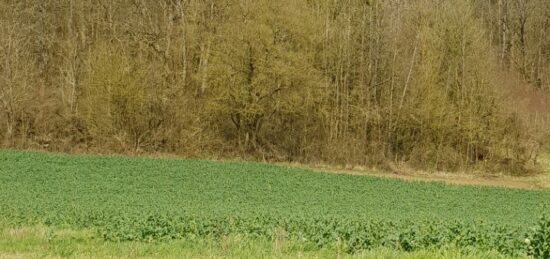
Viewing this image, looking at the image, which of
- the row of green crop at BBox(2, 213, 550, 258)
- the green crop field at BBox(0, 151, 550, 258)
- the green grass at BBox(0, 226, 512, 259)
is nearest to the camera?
the green grass at BBox(0, 226, 512, 259)

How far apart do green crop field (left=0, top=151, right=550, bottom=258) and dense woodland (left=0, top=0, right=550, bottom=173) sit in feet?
24.7

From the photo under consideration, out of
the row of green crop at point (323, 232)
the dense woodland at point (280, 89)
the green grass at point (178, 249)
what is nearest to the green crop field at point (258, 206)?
the row of green crop at point (323, 232)

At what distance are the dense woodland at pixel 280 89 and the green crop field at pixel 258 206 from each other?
7536 mm

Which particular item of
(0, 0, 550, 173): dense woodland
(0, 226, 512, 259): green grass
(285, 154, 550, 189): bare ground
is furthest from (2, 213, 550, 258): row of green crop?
(0, 0, 550, 173): dense woodland

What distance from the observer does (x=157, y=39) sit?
43438 millimetres

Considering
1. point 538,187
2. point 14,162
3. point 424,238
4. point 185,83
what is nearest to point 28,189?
point 14,162

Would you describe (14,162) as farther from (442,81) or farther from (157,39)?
(442,81)

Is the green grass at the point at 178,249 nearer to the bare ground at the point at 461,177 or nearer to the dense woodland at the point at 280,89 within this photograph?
the bare ground at the point at 461,177

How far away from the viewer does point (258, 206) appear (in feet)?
70.5

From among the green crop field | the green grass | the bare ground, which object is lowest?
the bare ground

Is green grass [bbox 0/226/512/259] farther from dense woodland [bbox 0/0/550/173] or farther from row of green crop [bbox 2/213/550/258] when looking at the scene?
dense woodland [bbox 0/0/550/173]

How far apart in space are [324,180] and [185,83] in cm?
1531

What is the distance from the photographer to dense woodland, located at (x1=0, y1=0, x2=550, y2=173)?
3922cm

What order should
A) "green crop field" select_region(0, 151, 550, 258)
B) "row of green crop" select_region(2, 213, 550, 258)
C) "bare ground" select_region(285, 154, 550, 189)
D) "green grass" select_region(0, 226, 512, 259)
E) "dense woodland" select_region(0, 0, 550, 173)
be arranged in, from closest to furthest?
1. "green grass" select_region(0, 226, 512, 259)
2. "row of green crop" select_region(2, 213, 550, 258)
3. "green crop field" select_region(0, 151, 550, 258)
4. "bare ground" select_region(285, 154, 550, 189)
5. "dense woodland" select_region(0, 0, 550, 173)
